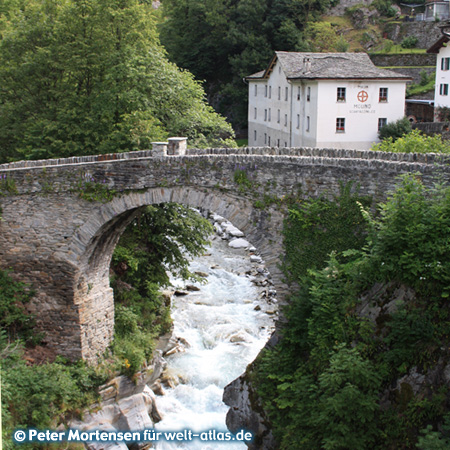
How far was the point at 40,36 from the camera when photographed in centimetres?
2402

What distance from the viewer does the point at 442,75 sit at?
1487 inches

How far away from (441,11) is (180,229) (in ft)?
149

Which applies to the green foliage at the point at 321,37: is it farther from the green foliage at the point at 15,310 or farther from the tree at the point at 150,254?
the green foliage at the point at 15,310

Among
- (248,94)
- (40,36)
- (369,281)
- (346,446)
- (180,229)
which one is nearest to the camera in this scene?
(346,446)

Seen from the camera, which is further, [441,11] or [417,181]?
[441,11]

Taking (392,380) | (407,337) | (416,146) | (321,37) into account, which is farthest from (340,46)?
(392,380)

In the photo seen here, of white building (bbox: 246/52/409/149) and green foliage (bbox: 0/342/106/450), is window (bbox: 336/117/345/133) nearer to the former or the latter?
white building (bbox: 246/52/409/149)

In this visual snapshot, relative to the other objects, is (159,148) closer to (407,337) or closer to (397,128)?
(407,337)

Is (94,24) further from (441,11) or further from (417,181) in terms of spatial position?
(441,11)

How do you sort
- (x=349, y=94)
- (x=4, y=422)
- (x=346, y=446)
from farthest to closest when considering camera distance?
(x=349, y=94) → (x=4, y=422) → (x=346, y=446)

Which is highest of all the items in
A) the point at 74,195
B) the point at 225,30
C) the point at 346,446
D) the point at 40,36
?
the point at 225,30

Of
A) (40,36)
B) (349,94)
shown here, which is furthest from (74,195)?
(349,94)

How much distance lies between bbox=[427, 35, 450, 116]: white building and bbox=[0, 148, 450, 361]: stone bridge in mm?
27032

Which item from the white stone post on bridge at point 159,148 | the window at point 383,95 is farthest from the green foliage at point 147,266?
the window at point 383,95
